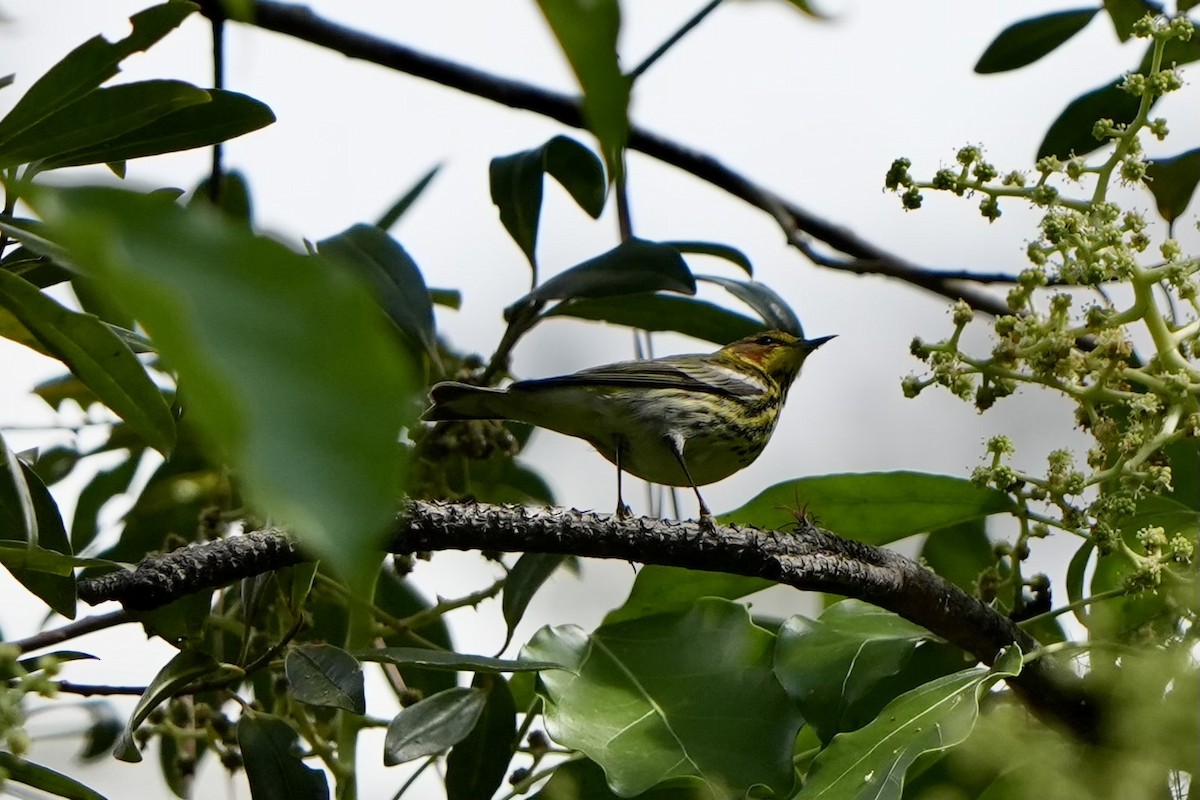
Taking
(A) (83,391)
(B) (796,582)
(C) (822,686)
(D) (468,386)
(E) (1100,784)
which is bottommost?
(E) (1100,784)

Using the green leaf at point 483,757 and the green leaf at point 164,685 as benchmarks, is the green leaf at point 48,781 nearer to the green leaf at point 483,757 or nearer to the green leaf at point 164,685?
the green leaf at point 164,685

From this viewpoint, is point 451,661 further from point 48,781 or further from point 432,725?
point 48,781

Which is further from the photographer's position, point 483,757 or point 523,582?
point 523,582

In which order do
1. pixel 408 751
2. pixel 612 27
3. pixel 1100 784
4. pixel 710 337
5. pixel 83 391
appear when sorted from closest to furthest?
pixel 612 27, pixel 1100 784, pixel 408 751, pixel 710 337, pixel 83 391

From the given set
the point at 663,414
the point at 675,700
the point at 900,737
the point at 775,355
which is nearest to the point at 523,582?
the point at 675,700

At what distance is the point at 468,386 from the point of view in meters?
2.64

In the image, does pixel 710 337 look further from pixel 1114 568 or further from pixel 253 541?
pixel 253 541

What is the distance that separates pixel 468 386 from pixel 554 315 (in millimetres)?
233

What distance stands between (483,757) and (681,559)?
66 cm

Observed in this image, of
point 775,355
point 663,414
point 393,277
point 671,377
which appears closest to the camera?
point 393,277

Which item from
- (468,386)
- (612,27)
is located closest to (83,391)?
(468,386)

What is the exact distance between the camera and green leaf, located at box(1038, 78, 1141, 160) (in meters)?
2.72

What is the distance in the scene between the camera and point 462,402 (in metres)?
2.68

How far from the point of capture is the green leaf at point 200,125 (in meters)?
1.78
